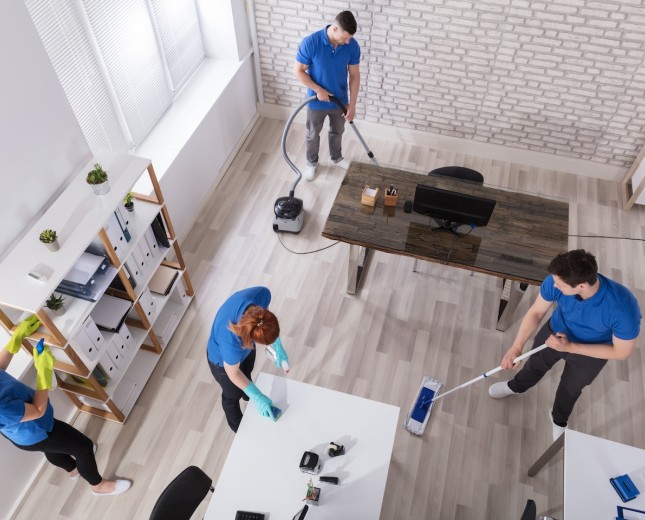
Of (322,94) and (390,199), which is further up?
(322,94)

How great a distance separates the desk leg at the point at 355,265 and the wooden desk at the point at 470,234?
10 mm

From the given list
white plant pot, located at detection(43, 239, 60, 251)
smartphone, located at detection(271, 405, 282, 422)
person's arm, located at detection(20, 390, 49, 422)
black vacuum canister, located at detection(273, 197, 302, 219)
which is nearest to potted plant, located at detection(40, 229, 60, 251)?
white plant pot, located at detection(43, 239, 60, 251)

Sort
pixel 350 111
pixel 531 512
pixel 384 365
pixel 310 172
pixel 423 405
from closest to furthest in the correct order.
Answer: pixel 531 512 → pixel 423 405 → pixel 384 365 → pixel 350 111 → pixel 310 172

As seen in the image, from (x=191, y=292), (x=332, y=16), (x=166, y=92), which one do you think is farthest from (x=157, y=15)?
(x=191, y=292)

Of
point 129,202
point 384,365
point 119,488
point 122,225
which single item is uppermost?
point 129,202

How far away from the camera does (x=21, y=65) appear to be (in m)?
2.62

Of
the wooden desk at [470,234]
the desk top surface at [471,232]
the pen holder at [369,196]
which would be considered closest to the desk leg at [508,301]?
the wooden desk at [470,234]

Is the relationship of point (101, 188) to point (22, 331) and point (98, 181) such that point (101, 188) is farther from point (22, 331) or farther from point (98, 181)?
point (22, 331)

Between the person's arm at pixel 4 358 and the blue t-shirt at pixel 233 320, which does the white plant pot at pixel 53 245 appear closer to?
the person's arm at pixel 4 358

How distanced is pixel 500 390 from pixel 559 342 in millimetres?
842

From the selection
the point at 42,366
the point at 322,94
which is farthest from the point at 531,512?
the point at 322,94

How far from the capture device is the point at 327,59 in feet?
13.3

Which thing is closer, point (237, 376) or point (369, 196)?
point (237, 376)

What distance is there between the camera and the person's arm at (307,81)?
4.11 metres
